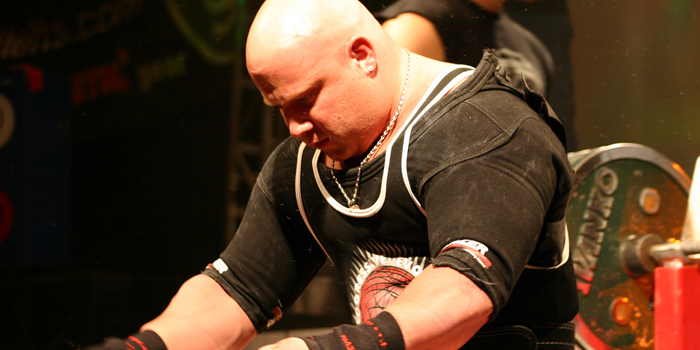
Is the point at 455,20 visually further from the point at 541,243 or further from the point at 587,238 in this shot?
the point at 541,243

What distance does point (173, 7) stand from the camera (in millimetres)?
1457

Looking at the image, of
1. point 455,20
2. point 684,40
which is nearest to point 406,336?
point 455,20

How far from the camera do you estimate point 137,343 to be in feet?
3.01

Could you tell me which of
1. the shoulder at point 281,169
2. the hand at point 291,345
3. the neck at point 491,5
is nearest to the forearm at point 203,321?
the shoulder at point 281,169

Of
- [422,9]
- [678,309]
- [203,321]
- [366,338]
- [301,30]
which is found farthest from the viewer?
[422,9]

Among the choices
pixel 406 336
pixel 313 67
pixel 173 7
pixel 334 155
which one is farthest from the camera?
pixel 173 7

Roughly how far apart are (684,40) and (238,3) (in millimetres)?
1163

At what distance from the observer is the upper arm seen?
4.80 feet

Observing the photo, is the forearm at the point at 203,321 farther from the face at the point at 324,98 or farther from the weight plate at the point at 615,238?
the weight plate at the point at 615,238

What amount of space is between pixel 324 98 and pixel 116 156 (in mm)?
699

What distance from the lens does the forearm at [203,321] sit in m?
0.99

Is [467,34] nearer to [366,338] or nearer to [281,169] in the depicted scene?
[281,169]

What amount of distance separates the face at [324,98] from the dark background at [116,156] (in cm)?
61

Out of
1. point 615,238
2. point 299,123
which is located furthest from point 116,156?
point 615,238
